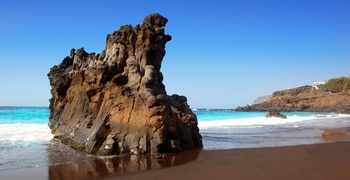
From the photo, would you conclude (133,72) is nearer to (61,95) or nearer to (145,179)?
(61,95)

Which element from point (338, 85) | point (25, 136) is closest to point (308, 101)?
point (338, 85)

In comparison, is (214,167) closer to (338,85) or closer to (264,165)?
(264,165)

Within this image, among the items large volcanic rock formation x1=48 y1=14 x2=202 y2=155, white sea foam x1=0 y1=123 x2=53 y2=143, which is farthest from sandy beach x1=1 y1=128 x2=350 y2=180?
white sea foam x1=0 y1=123 x2=53 y2=143

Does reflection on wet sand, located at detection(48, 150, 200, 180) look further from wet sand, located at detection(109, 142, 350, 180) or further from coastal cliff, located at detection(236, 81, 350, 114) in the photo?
coastal cliff, located at detection(236, 81, 350, 114)

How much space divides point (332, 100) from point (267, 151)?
9519 centimetres

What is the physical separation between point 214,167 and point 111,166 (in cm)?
344

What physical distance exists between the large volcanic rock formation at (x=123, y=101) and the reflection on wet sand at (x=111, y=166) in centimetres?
102

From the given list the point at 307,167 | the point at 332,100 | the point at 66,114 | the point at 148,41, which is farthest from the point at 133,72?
the point at 332,100

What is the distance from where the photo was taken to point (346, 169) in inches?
399

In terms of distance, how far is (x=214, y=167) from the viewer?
428 inches

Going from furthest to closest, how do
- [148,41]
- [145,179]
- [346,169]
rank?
1. [148,41]
2. [346,169]
3. [145,179]

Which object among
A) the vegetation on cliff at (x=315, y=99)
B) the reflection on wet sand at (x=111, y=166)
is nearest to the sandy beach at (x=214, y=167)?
the reflection on wet sand at (x=111, y=166)

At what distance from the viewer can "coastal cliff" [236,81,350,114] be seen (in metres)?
94.4

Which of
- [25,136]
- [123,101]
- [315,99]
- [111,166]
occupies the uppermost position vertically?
[315,99]
